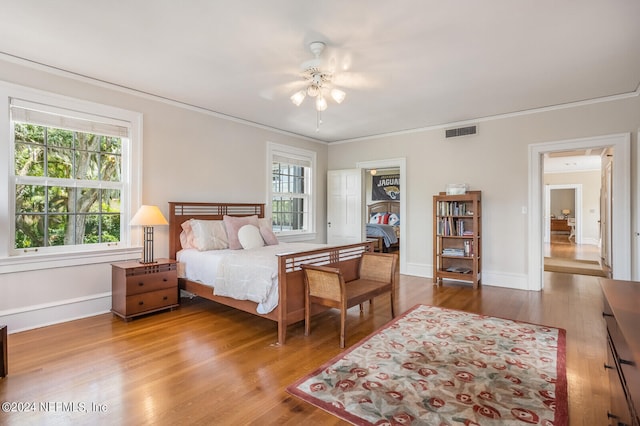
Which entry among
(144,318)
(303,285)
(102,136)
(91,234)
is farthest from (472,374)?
(102,136)

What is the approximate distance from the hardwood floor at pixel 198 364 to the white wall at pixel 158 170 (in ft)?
0.77

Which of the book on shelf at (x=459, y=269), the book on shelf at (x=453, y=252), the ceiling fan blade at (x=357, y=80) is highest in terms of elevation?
the ceiling fan blade at (x=357, y=80)

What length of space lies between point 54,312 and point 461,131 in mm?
5715

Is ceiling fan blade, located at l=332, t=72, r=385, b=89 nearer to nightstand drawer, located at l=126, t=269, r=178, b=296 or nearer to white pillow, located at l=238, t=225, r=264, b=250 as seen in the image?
white pillow, located at l=238, t=225, r=264, b=250

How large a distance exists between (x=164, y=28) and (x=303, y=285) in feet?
7.85

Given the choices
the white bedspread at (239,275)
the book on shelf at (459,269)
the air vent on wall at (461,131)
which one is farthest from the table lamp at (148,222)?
the air vent on wall at (461,131)

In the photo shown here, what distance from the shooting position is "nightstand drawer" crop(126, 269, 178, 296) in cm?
337

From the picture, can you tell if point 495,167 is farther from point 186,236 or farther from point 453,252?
point 186,236

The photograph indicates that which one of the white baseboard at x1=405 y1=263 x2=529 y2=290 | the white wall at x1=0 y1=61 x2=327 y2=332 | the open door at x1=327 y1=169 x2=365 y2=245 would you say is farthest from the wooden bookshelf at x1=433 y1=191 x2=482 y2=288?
the white wall at x1=0 y1=61 x2=327 y2=332

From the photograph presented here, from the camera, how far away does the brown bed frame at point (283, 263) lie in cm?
282

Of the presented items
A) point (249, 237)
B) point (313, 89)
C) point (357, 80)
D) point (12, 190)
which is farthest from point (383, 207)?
point (12, 190)

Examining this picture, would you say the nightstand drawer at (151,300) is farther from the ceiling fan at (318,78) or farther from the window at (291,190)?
the ceiling fan at (318,78)

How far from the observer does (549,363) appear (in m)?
2.43

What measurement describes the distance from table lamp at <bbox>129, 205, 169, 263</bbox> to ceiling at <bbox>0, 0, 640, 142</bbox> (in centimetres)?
142
